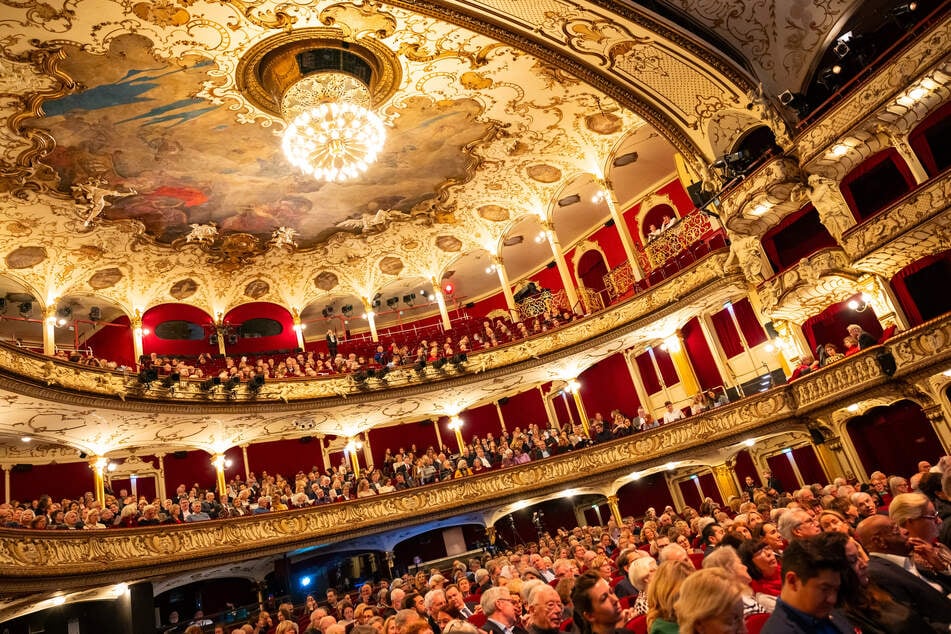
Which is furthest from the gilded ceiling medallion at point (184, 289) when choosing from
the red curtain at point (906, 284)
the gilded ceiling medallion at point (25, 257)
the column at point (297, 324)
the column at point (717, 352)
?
the red curtain at point (906, 284)

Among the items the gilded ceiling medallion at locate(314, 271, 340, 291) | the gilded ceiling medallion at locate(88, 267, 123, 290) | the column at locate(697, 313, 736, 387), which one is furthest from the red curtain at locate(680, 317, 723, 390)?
the gilded ceiling medallion at locate(88, 267, 123, 290)

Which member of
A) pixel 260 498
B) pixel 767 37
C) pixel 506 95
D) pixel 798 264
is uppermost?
pixel 506 95

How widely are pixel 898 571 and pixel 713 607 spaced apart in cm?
145

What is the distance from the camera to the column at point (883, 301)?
496 inches

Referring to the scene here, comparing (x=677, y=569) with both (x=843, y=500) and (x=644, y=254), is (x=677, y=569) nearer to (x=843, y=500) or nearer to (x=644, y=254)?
(x=843, y=500)

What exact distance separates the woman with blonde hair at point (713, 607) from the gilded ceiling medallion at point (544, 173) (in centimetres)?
1717

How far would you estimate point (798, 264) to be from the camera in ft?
43.2

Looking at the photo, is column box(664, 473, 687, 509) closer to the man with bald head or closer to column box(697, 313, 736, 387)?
column box(697, 313, 736, 387)

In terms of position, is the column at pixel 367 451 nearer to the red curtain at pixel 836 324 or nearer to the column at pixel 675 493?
the column at pixel 675 493

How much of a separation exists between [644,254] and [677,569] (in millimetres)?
17661

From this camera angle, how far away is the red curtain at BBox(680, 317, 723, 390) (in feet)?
59.8

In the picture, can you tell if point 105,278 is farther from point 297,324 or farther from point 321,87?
point 321,87

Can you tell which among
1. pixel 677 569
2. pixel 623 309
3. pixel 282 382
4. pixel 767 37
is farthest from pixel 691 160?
pixel 677 569

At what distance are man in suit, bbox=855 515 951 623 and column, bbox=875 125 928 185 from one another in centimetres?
1064
